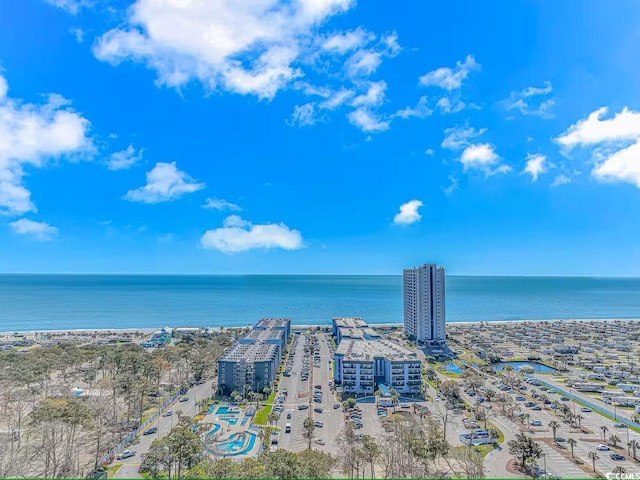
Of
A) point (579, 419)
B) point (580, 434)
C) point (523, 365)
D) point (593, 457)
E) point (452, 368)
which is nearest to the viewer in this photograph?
point (593, 457)

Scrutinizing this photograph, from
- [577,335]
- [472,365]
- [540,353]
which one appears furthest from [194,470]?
[577,335]

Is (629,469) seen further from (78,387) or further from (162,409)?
(78,387)

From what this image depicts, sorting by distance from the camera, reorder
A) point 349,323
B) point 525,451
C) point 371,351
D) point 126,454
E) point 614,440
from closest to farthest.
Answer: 1. point 525,451
2. point 126,454
3. point 614,440
4. point 371,351
5. point 349,323

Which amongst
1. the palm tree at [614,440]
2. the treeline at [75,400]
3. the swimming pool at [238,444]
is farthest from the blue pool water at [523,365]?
the treeline at [75,400]

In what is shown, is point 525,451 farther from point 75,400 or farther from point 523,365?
point 523,365

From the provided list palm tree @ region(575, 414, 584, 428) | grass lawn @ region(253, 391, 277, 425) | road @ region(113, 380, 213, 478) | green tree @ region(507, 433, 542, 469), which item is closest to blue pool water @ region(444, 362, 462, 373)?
palm tree @ region(575, 414, 584, 428)

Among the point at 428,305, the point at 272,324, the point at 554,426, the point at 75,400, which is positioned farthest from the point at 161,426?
the point at 428,305

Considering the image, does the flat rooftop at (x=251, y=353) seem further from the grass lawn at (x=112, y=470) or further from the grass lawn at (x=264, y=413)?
the grass lawn at (x=112, y=470)
